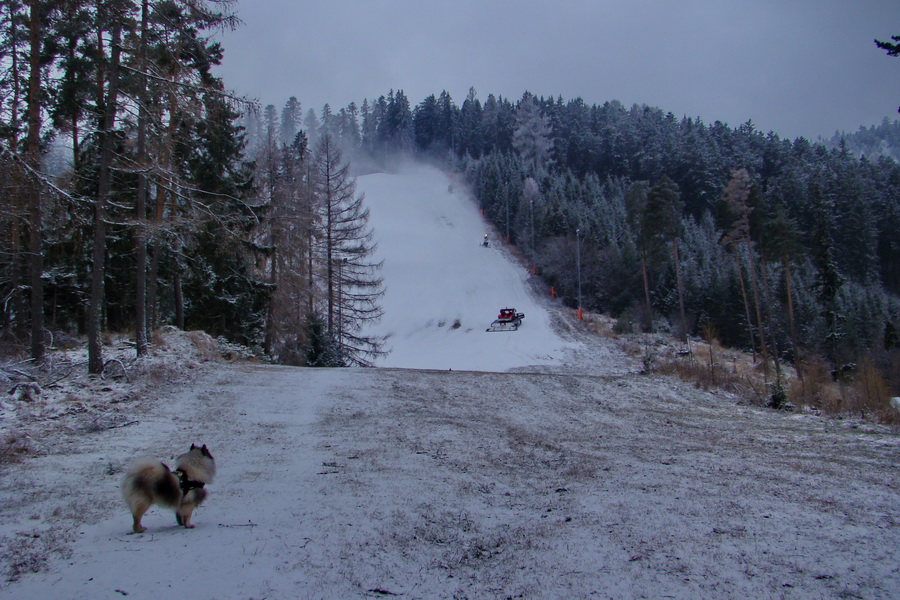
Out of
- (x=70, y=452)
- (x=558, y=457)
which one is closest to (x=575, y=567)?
(x=558, y=457)

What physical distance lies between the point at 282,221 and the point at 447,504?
2172 cm

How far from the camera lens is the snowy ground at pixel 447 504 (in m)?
3.84

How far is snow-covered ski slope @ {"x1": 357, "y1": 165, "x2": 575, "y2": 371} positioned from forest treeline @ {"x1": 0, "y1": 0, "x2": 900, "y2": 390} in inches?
197

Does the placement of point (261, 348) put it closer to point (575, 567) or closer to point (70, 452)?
point (70, 452)

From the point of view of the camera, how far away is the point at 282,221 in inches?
982

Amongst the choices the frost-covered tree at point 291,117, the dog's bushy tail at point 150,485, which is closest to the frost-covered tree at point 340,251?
the dog's bushy tail at point 150,485

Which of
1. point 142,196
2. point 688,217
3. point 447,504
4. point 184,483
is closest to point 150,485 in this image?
point 184,483

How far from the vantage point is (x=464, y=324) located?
153 ft

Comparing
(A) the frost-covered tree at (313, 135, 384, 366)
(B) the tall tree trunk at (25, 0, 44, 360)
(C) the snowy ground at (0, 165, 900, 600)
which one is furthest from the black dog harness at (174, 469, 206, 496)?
(A) the frost-covered tree at (313, 135, 384, 366)

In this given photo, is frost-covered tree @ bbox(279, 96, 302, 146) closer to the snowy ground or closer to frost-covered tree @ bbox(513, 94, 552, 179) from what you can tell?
frost-covered tree @ bbox(513, 94, 552, 179)

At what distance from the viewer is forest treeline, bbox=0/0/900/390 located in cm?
1166

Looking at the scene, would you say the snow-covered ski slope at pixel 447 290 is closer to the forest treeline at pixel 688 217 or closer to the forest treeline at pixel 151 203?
the forest treeline at pixel 688 217

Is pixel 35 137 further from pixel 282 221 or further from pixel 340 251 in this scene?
pixel 340 251

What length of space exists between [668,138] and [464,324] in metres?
69.4
